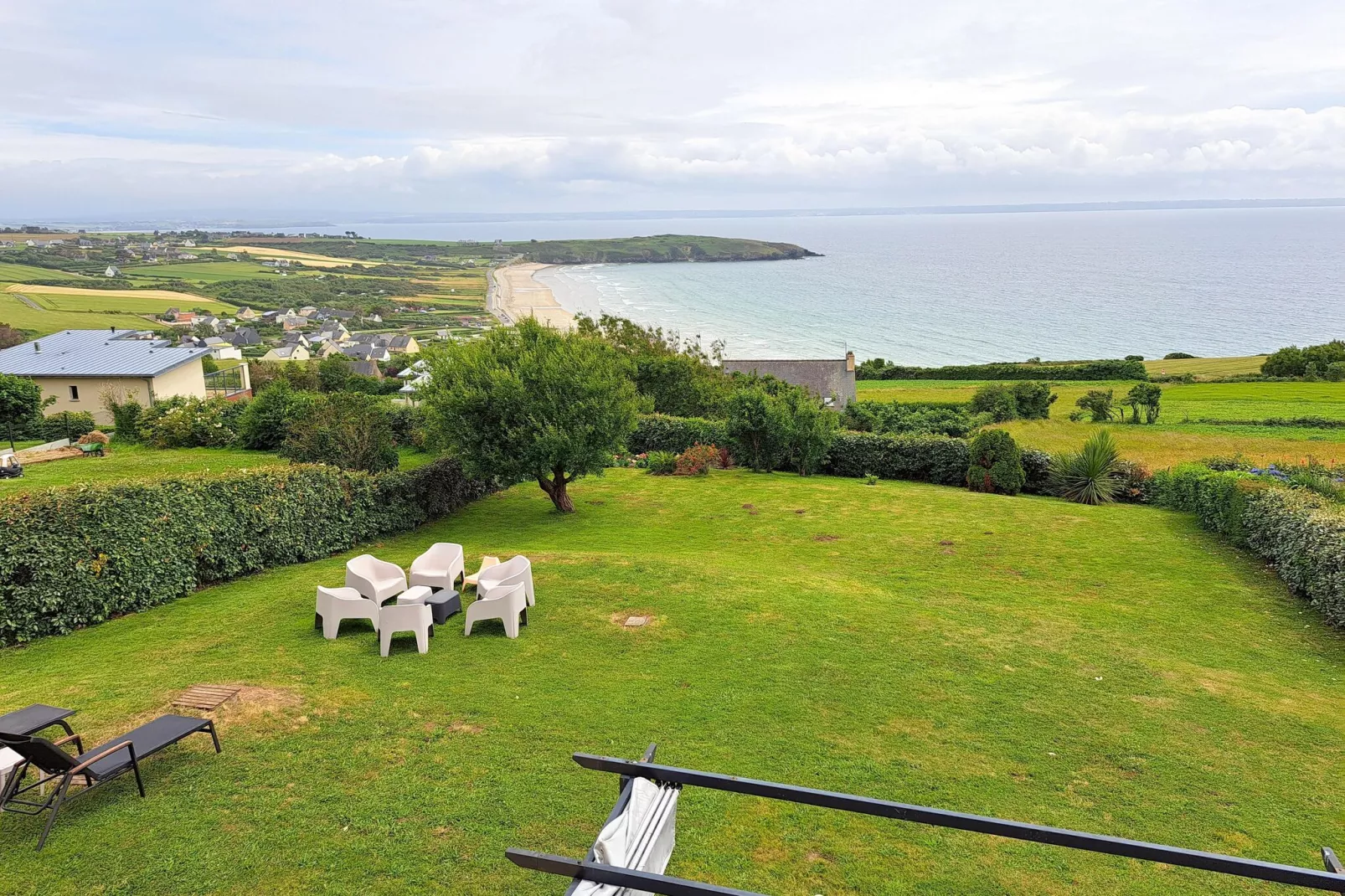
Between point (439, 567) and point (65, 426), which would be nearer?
point (439, 567)

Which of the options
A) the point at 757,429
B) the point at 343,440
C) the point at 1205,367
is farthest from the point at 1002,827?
the point at 1205,367

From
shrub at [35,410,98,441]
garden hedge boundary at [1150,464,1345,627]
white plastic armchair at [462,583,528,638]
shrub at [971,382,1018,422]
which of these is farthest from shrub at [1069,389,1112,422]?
shrub at [35,410,98,441]

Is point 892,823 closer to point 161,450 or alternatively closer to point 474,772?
point 474,772

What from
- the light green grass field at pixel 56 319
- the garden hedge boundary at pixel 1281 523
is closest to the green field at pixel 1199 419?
the garden hedge boundary at pixel 1281 523

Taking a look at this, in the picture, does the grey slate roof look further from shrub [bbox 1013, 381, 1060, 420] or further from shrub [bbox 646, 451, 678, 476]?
shrub [bbox 1013, 381, 1060, 420]

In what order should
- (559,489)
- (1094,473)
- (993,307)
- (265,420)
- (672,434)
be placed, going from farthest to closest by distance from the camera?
(993,307) < (672,434) < (265,420) < (1094,473) < (559,489)

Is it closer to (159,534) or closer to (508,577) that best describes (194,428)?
(159,534)
